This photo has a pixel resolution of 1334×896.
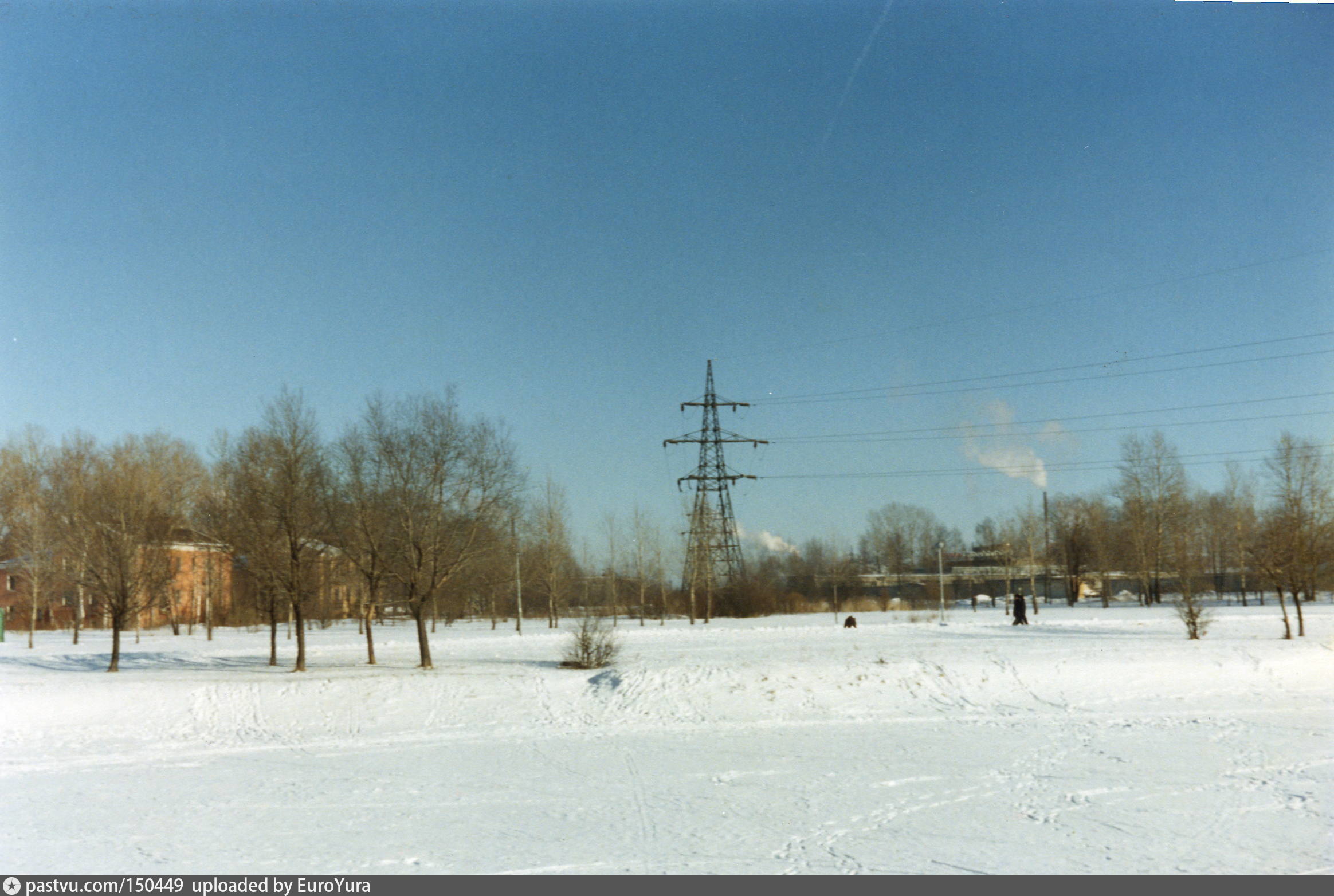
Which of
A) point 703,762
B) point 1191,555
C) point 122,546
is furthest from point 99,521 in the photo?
point 1191,555

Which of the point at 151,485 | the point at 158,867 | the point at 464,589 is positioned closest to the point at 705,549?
the point at 464,589

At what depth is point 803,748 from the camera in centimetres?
1528

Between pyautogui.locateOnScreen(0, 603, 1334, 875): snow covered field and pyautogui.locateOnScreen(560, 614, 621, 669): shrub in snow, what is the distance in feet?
2.34

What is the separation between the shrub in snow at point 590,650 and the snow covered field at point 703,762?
0.71 m

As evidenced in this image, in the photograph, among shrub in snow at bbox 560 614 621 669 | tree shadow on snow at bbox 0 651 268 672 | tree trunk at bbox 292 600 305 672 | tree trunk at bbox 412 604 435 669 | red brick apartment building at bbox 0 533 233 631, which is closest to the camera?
shrub in snow at bbox 560 614 621 669

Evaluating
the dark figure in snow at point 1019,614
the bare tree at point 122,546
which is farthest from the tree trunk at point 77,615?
the dark figure in snow at point 1019,614

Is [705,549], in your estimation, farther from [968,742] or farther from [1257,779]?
[1257,779]

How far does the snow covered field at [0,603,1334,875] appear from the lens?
359 inches

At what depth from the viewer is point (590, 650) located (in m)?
25.1

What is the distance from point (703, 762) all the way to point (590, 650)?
1131cm

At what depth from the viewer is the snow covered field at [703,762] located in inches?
359

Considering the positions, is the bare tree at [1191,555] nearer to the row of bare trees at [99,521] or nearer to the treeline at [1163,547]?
the treeline at [1163,547]

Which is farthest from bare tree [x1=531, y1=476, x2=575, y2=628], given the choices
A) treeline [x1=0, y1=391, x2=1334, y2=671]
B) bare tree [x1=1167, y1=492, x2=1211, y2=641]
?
bare tree [x1=1167, y1=492, x2=1211, y2=641]

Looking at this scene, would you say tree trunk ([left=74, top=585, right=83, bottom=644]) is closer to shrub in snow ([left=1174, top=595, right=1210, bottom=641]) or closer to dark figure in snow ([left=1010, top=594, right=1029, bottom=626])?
dark figure in snow ([left=1010, top=594, right=1029, bottom=626])
